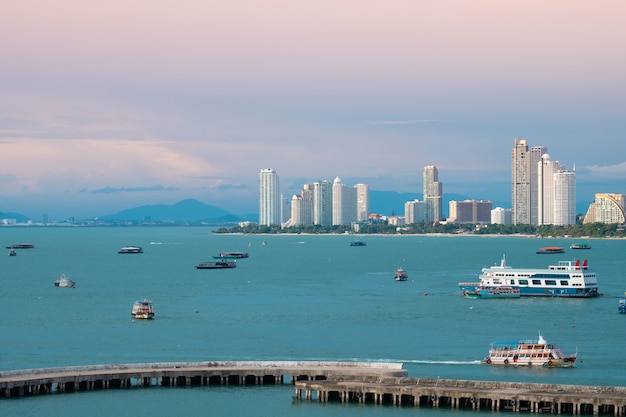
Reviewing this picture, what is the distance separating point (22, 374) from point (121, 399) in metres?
4.80

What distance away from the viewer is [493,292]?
100 meters

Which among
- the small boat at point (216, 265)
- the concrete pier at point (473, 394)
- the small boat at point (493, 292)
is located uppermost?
the small boat at point (216, 265)

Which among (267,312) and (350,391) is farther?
(267,312)

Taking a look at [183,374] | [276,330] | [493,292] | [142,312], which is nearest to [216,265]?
[493,292]

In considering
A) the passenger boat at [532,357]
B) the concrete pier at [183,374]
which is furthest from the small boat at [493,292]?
the concrete pier at [183,374]

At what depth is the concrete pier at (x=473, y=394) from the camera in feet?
151

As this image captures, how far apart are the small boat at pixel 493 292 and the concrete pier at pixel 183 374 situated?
152 feet

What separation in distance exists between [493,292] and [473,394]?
177ft

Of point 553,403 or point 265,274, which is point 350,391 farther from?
point 265,274

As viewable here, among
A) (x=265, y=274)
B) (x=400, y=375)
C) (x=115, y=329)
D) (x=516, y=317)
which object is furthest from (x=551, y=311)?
(x=265, y=274)

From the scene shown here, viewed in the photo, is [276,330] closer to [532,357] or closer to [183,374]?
[532,357]

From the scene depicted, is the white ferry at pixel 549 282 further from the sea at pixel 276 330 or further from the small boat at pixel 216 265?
the small boat at pixel 216 265

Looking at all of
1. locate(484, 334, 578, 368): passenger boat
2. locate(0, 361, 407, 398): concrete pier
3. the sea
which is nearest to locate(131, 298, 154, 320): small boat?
the sea

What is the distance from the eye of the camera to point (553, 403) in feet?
152
